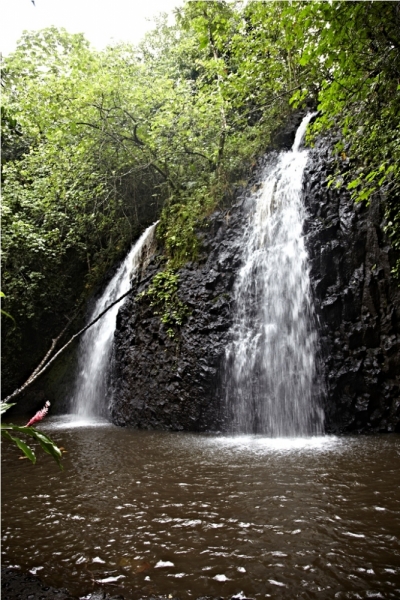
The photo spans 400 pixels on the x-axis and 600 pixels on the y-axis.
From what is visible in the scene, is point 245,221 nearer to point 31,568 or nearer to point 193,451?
point 193,451

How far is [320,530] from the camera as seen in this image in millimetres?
2625

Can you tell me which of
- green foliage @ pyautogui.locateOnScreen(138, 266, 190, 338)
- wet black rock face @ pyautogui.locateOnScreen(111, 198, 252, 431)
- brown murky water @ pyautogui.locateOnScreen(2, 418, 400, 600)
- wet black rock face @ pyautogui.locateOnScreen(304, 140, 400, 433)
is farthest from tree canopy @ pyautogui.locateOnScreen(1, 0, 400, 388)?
brown murky water @ pyautogui.locateOnScreen(2, 418, 400, 600)

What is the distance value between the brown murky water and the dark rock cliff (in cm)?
122

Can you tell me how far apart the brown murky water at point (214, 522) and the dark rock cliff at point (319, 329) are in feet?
4.00

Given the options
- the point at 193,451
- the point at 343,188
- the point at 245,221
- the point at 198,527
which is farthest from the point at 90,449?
the point at 343,188

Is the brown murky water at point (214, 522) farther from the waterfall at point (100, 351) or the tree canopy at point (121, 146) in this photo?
the waterfall at point (100, 351)

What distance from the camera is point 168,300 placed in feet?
25.5

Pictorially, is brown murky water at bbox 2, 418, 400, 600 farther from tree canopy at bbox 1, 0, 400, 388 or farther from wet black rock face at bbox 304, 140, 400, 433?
tree canopy at bbox 1, 0, 400, 388

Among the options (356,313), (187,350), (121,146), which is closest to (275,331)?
(356,313)

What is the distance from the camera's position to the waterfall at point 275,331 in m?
6.17

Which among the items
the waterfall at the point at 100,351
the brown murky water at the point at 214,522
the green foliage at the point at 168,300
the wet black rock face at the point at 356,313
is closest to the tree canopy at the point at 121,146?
the green foliage at the point at 168,300

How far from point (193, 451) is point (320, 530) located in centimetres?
259

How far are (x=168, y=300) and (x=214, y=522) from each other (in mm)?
5263

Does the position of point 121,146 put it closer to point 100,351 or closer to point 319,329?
point 100,351
